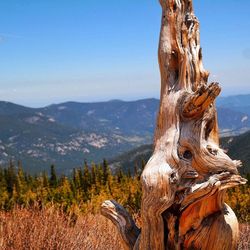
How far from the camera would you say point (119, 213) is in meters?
7.42

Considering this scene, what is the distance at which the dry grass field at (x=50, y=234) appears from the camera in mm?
9260

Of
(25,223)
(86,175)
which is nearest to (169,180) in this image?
(25,223)

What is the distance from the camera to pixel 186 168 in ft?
21.0

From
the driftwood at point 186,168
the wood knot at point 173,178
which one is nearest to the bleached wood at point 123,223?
the driftwood at point 186,168

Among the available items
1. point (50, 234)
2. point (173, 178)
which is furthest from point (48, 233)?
point (173, 178)

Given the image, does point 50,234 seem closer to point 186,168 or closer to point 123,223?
point 123,223

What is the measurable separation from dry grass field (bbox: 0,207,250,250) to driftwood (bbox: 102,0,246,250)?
2954 millimetres

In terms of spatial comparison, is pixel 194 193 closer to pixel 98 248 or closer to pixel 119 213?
pixel 119 213

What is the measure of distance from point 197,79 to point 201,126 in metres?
0.79

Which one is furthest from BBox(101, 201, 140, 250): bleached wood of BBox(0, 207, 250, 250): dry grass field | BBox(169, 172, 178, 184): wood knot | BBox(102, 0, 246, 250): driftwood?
BBox(0, 207, 250, 250): dry grass field

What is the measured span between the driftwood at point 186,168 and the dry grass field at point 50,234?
295 centimetres

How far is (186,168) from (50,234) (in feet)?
14.5

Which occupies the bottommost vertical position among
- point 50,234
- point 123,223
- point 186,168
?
point 50,234

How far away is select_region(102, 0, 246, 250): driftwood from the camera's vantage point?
20.8ft
